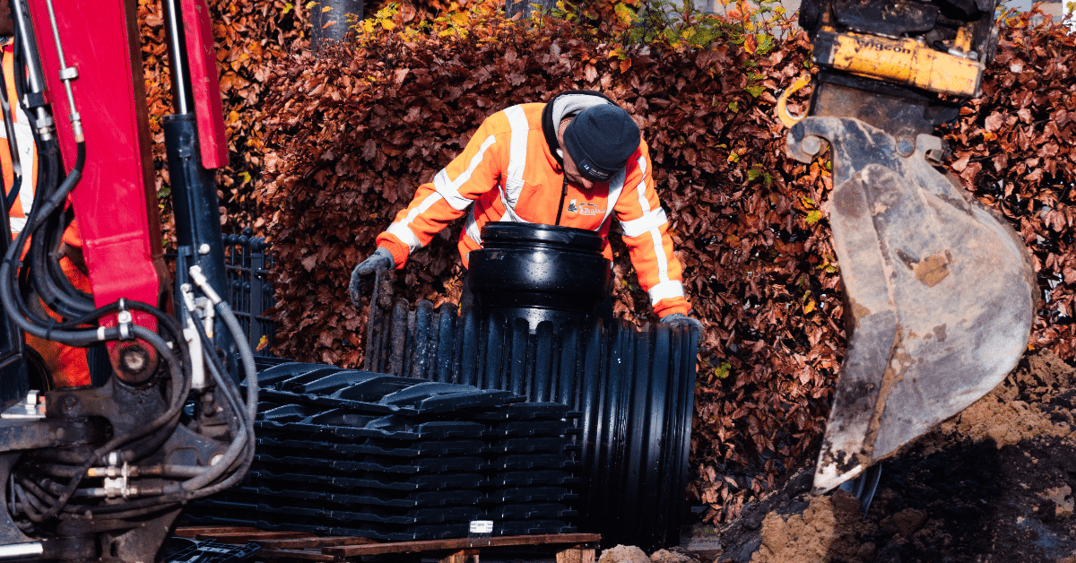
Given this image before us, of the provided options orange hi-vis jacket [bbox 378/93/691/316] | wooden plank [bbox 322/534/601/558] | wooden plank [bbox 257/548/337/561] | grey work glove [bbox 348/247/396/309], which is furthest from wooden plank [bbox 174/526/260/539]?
orange hi-vis jacket [bbox 378/93/691/316]

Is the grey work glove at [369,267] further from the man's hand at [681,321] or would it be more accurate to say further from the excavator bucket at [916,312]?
the excavator bucket at [916,312]

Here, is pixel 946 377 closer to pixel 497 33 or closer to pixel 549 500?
pixel 549 500

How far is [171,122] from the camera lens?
238 centimetres

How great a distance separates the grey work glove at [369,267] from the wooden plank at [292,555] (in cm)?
142

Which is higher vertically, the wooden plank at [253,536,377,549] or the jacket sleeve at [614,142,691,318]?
the jacket sleeve at [614,142,691,318]

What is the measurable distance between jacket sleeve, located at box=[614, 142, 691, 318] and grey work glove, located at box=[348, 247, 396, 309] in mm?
1084

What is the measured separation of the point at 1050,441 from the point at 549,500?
2.20 meters

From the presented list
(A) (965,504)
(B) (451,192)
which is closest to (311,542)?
(B) (451,192)

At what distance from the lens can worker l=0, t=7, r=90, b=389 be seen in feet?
8.80

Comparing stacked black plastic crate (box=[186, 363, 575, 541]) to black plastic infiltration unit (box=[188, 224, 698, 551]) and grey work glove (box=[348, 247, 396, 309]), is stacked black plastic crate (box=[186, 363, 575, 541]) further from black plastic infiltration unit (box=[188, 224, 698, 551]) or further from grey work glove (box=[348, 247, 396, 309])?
grey work glove (box=[348, 247, 396, 309])

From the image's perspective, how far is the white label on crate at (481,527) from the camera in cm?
290

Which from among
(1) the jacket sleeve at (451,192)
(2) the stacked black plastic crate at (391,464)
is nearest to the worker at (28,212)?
(2) the stacked black plastic crate at (391,464)

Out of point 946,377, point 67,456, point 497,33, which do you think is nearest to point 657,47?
point 497,33

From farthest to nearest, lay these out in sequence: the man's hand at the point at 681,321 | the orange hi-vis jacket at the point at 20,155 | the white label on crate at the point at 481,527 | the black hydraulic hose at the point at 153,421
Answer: the man's hand at the point at 681,321 → the white label on crate at the point at 481,527 → the orange hi-vis jacket at the point at 20,155 → the black hydraulic hose at the point at 153,421
